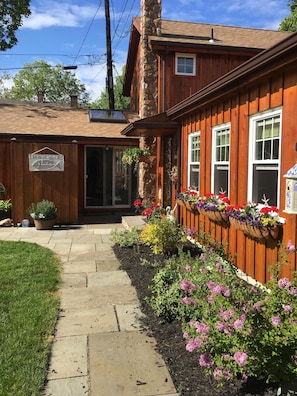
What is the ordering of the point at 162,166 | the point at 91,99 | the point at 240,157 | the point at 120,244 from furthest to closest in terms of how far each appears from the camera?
1. the point at 91,99
2. the point at 162,166
3. the point at 120,244
4. the point at 240,157

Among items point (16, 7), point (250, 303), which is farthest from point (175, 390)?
point (16, 7)

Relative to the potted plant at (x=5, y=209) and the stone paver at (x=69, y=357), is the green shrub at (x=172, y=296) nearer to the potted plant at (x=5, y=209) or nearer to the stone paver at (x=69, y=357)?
the stone paver at (x=69, y=357)

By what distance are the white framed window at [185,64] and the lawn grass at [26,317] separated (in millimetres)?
7112

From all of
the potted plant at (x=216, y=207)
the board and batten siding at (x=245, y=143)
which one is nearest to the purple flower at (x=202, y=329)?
the board and batten siding at (x=245, y=143)

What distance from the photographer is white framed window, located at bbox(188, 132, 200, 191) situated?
756 cm

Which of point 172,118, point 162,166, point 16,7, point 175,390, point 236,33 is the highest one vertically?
point 16,7

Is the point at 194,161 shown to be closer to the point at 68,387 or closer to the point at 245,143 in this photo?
the point at 245,143

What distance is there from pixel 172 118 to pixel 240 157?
362 cm

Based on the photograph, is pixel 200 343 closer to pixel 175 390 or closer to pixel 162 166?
pixel 175 390

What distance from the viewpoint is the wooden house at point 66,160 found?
34.1 ft

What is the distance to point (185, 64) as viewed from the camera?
1122 cm

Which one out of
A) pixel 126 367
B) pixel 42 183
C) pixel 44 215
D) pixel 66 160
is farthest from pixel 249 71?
pixel 42 183

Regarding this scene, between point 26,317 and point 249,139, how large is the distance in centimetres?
359

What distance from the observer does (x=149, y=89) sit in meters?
11.6
